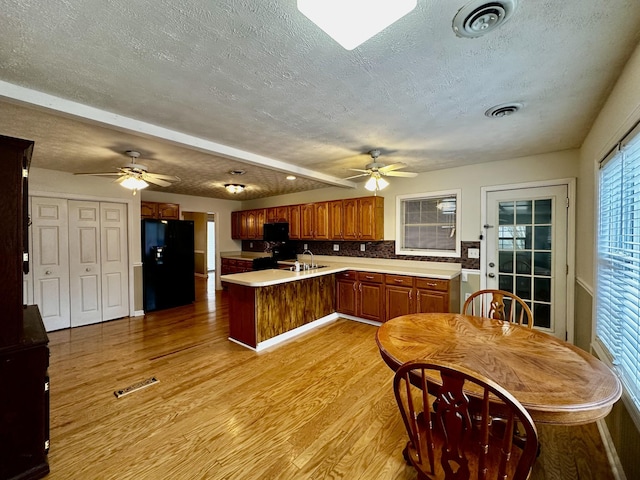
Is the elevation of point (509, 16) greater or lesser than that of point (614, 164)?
greater

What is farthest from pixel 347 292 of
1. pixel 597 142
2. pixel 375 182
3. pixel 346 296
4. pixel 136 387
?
pixel 597 142

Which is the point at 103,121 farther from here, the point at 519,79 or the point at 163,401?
the point at 519,79

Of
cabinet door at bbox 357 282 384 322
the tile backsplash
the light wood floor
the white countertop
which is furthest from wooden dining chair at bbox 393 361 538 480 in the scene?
the tile backsplash

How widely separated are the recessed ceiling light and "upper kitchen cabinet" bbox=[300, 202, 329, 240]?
3.27 m

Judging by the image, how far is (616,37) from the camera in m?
1.40

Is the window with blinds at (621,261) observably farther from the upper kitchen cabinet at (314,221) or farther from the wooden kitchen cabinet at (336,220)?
the upper kitchen cabinet at (314,221)

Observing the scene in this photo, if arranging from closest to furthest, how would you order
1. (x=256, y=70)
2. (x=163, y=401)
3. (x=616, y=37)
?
(x=616, y=37), (x=256, y=70), (x=163, y=401)

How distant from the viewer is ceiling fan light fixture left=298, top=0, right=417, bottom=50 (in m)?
0.99

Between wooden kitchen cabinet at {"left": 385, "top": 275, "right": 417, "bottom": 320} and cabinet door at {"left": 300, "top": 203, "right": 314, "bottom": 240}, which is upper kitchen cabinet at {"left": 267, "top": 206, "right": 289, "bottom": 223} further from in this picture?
wooden kitchen cabinet at {"left": 385, "top": 275, "right": 417, "bottom": 320}

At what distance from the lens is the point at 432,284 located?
3.73 metres

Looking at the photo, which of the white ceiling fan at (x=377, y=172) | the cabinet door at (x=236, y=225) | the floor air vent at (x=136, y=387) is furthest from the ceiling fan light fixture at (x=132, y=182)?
the cabinet door at (x=236, y=225)

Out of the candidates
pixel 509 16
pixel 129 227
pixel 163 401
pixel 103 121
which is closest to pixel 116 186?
pixel 129 227

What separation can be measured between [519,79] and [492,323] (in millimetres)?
1671

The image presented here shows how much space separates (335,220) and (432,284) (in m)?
2.13
